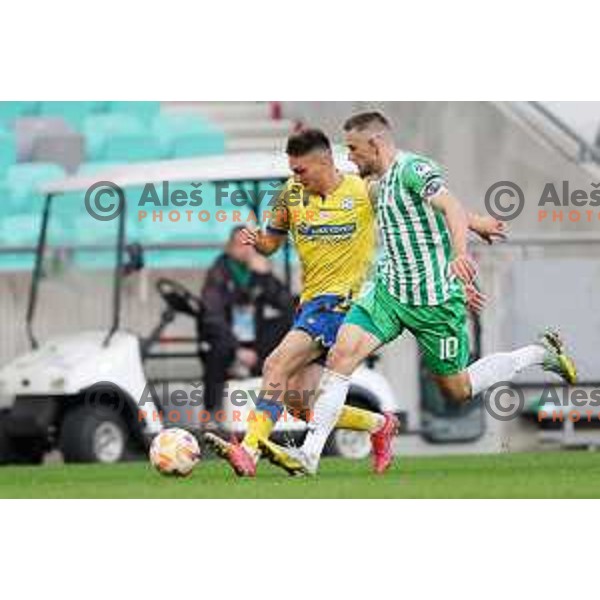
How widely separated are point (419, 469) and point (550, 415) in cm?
443

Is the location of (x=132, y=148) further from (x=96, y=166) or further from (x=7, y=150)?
(x=7, y=150)

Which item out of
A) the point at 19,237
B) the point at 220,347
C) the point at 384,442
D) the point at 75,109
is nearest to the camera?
the point at 384,442

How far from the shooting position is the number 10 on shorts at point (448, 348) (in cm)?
1354

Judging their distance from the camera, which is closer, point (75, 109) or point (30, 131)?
point (30, 131)

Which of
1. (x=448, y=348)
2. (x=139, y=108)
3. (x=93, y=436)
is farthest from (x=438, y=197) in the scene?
(x=139, y=108)

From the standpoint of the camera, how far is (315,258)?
1390 cm

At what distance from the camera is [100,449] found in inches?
721

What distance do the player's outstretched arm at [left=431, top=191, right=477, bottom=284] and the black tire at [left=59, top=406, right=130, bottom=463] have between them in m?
5.57

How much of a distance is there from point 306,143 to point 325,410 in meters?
1.40

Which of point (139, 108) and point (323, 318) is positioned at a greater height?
point (139, 108)

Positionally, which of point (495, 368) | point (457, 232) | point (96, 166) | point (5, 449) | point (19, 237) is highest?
point (96, 166)

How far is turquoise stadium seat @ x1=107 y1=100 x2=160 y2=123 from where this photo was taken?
65.3 feet

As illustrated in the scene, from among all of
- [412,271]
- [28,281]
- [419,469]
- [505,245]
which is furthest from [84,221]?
[412,271]

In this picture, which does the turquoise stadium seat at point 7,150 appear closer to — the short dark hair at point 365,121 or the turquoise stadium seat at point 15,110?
the turquoise stadium seat at point 15,110
